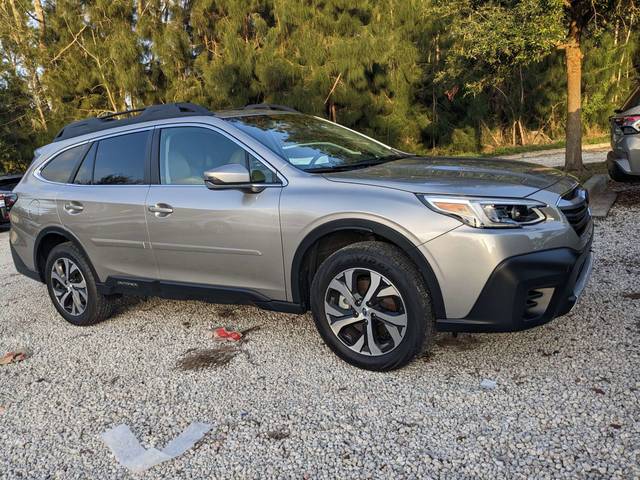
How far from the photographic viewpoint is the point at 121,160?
4.40m

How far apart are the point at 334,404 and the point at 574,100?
8506mm

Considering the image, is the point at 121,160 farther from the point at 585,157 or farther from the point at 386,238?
the point at 585,157

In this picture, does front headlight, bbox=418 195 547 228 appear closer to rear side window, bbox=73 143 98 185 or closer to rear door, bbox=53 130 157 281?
rear door, bbox=53 130 157 281

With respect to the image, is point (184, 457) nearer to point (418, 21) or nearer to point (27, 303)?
point (27, 303)

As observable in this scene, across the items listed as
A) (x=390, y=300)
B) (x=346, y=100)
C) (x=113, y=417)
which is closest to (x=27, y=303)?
(x=113, y=417)

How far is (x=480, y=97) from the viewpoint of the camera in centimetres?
2234

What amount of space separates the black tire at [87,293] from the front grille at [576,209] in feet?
11.8

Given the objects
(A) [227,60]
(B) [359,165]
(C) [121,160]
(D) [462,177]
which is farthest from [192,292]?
(A) [227,60]

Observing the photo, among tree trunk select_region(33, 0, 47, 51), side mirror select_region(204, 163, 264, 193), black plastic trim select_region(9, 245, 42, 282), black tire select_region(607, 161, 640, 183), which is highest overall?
tree trunk select_region(33, 0, 47, 51)

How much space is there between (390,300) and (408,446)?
2.88 feet

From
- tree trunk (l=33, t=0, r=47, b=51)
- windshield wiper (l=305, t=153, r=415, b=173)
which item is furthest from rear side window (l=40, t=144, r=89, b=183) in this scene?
tree trunk (l=33, t=0, r=47, b=51)

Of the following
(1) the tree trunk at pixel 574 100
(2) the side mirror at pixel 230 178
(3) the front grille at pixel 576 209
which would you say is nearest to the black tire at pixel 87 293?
(2) the side mirror at pixel 230 178

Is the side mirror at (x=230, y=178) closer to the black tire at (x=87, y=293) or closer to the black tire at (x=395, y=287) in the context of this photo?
the black tire at (x=395, y=287)

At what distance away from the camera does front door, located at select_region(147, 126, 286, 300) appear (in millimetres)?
3574
